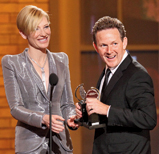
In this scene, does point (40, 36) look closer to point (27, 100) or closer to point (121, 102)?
point (27, 100)

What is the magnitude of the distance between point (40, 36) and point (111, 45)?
1.68ft

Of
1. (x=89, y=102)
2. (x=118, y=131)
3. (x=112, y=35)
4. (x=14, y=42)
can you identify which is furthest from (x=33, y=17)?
(x=14, y=42)

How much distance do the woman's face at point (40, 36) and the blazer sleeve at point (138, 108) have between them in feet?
2.22

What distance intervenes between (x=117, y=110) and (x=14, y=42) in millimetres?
1663

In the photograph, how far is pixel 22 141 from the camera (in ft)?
6.73

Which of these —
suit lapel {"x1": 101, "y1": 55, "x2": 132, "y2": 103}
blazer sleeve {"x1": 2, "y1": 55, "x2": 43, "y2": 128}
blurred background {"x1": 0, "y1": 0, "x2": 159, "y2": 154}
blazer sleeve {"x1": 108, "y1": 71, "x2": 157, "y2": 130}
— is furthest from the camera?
blurred background {"x1": 0, "y1": 0, "x2": 159, "y2": 154}

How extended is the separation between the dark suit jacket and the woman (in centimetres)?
34

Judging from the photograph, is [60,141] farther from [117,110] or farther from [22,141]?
[117,110]

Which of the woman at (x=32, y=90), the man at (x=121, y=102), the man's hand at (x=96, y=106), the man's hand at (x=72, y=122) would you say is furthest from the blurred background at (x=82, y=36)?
the man's hand at (x=96, y=106)

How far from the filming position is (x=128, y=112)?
1.59m

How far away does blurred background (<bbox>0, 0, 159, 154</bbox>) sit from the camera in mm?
3004

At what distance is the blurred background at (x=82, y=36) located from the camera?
118 inches

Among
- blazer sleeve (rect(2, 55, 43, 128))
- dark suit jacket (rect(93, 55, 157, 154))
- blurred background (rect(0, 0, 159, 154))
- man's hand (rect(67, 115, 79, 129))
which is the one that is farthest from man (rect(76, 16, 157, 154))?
blurred background (rect(0, 0, 159, 154))

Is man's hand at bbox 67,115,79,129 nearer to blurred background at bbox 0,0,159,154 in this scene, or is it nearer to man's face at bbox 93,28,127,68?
man's face at bbox 93,28,127,68
